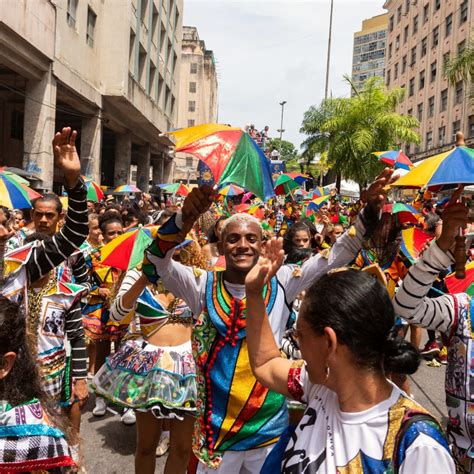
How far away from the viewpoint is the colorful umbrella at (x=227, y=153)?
2.41m

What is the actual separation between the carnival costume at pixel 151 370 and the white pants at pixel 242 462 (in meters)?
0.92

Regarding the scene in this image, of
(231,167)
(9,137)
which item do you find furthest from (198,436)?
(9,137)

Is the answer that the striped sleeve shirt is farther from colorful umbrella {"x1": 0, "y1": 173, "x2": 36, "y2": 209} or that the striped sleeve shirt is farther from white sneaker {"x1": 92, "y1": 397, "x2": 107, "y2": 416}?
white sneaker {"x1": 92, "y1": 397, "x2": 107, "y2": 416}

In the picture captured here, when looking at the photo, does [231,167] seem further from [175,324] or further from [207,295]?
[175,324]

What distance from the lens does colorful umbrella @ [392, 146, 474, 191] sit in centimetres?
255

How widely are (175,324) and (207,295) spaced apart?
1.07 meters

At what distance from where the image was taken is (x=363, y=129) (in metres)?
22.6

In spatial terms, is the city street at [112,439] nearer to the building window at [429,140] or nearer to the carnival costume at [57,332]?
the carnival costume at [57,332]

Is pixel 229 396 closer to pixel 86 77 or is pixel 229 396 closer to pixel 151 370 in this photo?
pixel 151 370

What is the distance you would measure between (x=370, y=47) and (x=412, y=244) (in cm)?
10088

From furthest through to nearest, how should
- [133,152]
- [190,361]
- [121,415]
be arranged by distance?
[133,152]
[121,415]
[190,361]

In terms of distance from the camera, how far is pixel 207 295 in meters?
2.69

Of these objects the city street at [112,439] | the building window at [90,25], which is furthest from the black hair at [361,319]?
the building window at [90,25]

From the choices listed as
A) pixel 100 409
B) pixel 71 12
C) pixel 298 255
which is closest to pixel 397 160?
pixel 298 255
